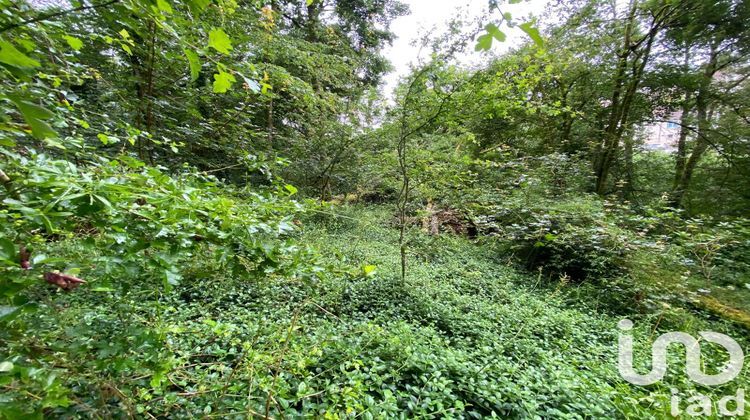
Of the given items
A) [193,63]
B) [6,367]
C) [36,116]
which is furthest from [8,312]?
[193,63]

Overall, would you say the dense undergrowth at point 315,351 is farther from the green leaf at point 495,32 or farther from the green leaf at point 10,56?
the green leaf at point 495,32

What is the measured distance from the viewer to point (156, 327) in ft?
4.61

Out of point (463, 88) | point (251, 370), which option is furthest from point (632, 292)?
point (251, 370)

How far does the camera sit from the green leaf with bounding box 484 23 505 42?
70 cm

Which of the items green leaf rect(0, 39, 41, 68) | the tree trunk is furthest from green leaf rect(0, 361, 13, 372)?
the tree trunk

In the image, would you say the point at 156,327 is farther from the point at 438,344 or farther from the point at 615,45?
the point at 615,45

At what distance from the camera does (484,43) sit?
72cm

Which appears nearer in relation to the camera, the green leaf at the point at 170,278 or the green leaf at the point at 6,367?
the green leaf at the point at 6,367

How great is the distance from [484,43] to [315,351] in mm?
1604

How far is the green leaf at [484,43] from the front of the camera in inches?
27.7

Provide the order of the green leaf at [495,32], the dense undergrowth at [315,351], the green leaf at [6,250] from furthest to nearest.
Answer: the dense undergrowth at [315,351] → the green leaf at [495,32] → the green leaf at [6,250]

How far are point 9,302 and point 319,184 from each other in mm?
6390

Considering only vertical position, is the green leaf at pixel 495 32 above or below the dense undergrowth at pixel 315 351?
above

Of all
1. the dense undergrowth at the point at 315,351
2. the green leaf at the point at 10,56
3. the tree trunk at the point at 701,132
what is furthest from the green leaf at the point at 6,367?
the tree trunk at the point at 701,132
